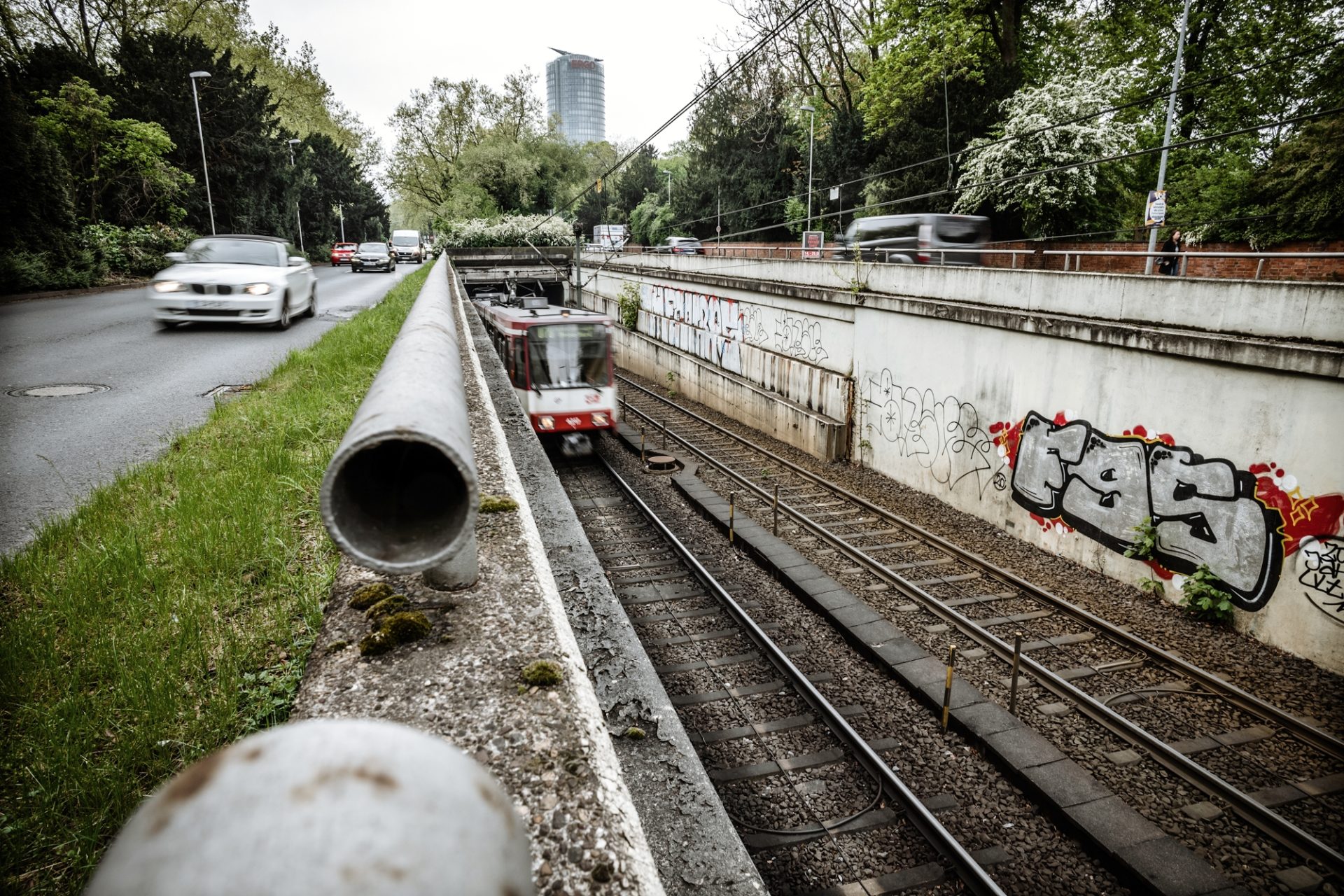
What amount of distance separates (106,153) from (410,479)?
3519cm

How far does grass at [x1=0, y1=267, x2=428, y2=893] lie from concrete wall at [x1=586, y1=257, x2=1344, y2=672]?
→ 934 cm

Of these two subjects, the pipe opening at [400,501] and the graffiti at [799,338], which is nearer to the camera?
the pipe opening at [400,501]

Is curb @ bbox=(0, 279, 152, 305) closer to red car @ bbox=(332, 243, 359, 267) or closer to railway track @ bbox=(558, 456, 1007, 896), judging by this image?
Result: railway track @ bbox=(558, 456, 1007, 896)

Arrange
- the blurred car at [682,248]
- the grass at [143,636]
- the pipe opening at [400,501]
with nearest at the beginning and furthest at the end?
the pipe opening at [400,501], the grass at [143,636], the blurred car at [682,248]

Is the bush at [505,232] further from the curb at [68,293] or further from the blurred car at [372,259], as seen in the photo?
the curb at [68,293]

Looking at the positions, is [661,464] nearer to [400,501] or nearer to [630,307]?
[400,501]

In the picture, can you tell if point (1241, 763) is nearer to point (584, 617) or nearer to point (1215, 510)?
point (1215, 510)

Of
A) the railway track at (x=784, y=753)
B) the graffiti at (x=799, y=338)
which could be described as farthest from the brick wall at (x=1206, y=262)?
the railway track at (x=784, y=753)

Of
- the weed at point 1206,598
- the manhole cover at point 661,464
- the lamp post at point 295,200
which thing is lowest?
the manhole cover at point 661,464

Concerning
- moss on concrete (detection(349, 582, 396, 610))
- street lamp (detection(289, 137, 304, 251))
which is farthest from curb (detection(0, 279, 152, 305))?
street lamp (detection(289, 137, 304, 251))

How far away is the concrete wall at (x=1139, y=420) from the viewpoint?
7695mm

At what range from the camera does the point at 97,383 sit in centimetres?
924

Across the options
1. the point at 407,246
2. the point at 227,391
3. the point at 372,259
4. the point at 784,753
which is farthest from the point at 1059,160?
the point at 407,246

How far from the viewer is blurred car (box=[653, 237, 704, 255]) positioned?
2900 centimetres
